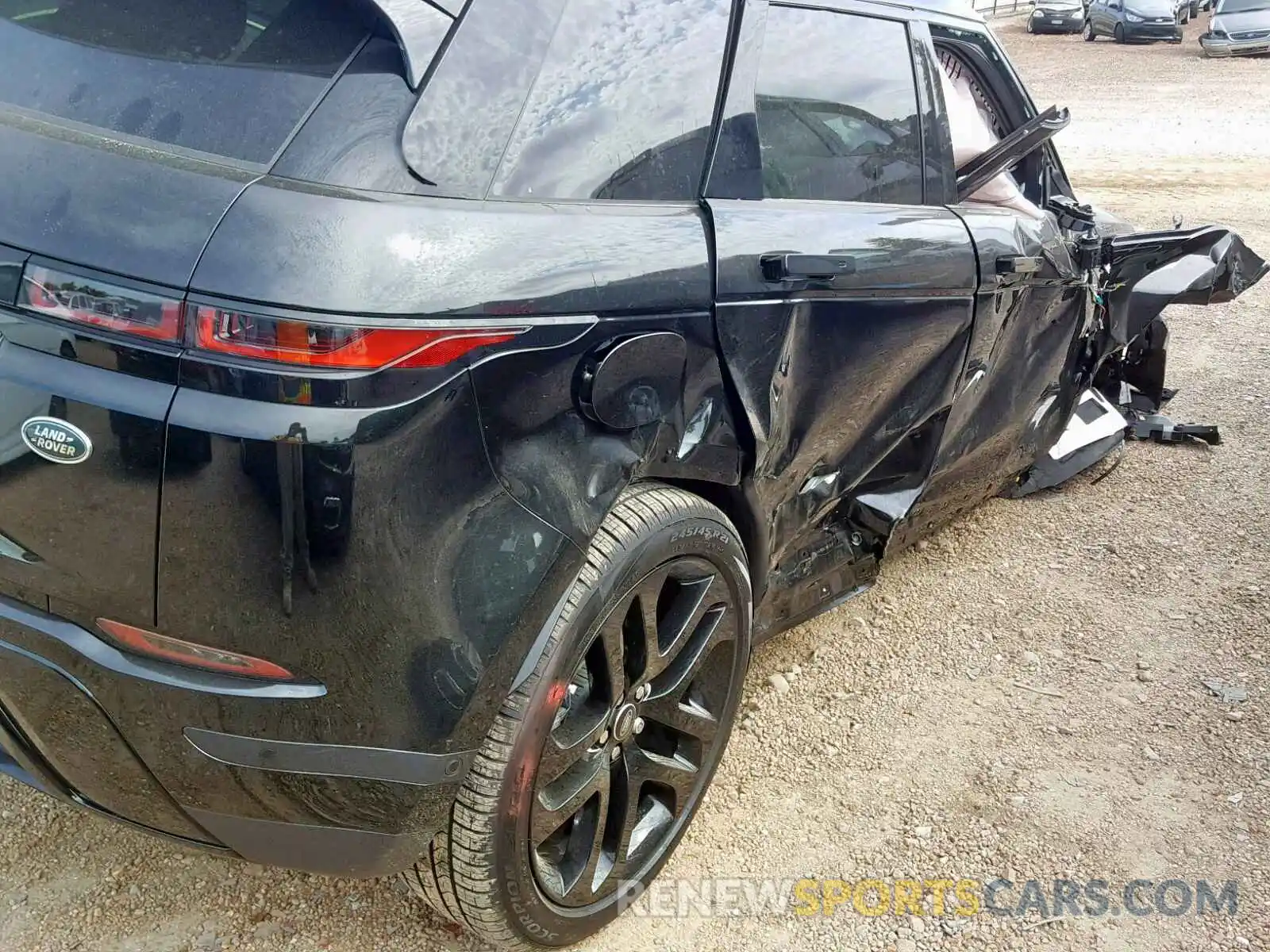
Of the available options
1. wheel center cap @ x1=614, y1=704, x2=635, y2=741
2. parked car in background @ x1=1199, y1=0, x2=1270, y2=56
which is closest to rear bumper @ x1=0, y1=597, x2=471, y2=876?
wheel center cap @ x1=614, y1=704, x2=635, y2=741

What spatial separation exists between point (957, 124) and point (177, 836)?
8.71 ft

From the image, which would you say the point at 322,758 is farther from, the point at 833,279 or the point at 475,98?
the point at 833,279

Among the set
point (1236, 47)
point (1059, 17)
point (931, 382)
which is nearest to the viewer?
point (931, 382)

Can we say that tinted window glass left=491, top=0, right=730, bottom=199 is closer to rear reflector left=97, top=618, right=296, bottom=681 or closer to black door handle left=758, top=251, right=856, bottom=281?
black door handle left=758, top=251, right=856, bottom=281

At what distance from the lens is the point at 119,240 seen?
1.44m

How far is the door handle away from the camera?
2.79 metres

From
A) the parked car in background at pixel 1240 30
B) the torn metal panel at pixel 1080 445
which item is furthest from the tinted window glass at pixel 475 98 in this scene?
the parked car in background at pixel 1240 30

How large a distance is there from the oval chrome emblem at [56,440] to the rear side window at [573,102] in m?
0.60

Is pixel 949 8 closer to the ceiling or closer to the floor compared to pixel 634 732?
closer to the ceiling

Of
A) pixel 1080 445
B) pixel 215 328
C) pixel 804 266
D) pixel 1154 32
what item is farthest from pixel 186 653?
pixel 1154 32

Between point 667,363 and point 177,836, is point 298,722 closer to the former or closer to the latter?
point 177,836

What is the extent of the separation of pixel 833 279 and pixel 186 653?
1.39 meters

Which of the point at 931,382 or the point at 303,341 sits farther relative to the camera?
the point at 931,382

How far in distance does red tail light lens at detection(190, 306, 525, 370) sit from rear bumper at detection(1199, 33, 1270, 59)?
2326 cm
